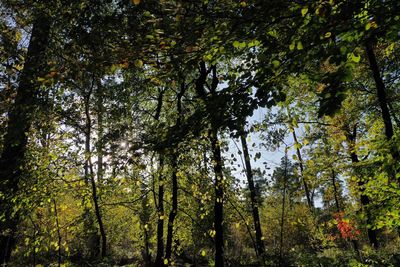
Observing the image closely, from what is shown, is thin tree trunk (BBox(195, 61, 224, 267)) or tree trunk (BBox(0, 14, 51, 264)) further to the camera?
tree trunk (BBox(0, 14, 51, 264))


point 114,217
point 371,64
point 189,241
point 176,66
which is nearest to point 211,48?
point 176,66

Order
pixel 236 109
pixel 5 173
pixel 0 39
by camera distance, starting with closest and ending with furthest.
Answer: pixel 236 109, pixel 5 173, pixel 0 39

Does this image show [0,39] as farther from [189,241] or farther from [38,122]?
[189,241]

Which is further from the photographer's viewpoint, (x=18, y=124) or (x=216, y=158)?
(x=216, y=158)

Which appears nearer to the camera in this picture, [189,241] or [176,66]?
[176,66]

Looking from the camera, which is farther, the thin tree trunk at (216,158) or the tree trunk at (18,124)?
the tree trunk at (18,124)

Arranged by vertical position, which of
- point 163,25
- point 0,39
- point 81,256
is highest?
point 0,39

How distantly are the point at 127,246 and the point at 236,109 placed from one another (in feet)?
103

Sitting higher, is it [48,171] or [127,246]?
[48,171]

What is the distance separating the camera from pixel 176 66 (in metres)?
2.85

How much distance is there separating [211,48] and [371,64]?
10.1 m

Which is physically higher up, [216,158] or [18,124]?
[18,124]

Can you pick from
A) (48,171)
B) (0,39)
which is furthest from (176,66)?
(0,39)

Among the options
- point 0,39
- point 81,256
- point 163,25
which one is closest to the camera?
point 163,25
